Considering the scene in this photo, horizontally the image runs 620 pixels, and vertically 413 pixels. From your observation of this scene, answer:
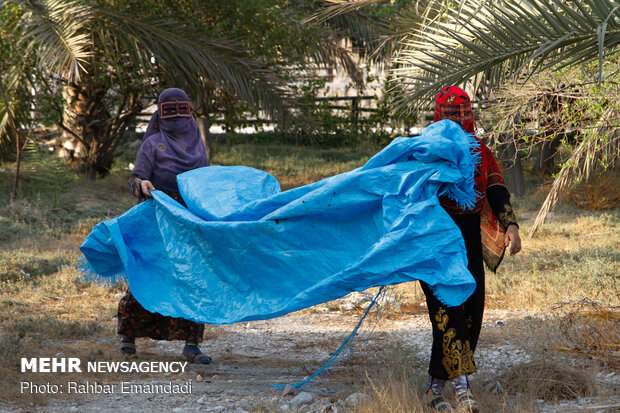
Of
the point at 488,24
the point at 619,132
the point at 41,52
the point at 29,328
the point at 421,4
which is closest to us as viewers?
the point at 488,24

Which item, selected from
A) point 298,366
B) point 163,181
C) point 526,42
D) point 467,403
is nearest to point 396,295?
point 298,366

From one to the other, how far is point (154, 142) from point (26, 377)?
1.66m

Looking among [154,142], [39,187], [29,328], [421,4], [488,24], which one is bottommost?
[29,328]

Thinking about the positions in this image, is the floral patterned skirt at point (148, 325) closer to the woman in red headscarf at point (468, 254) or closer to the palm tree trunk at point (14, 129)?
the woman in red headscarf at point (468, 254)

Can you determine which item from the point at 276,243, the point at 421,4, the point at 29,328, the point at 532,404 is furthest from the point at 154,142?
the point at 421,4

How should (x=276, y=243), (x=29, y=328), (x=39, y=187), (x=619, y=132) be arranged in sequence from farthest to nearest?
1. (x=39, y=187)
2. (x=619, y=132)
3. (x=29, y=328)
4. (x=276, y=243)

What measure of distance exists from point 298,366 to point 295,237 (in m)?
1.26

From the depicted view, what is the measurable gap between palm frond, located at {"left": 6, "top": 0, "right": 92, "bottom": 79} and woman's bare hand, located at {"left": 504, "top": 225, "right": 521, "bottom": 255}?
623cm

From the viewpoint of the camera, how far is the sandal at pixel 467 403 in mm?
3066

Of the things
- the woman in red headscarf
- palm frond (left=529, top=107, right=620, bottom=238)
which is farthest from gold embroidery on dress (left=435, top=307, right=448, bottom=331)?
palm frond (left=529, top=107, right=620, bottom=238)

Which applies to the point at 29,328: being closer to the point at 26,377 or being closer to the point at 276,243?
the point at 26,377

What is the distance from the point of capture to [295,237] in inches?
140

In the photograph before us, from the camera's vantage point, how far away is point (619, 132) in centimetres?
590

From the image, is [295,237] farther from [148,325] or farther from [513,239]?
[148,325]
